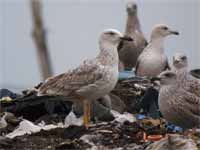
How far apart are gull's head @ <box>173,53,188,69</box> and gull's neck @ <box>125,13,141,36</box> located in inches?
114

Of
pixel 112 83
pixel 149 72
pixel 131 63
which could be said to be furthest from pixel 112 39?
pixel 131 63

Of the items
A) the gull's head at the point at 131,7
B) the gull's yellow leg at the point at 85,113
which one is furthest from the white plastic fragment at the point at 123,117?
the gull's head at the point at 131,7

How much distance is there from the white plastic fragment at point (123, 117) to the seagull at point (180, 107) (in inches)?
17.7

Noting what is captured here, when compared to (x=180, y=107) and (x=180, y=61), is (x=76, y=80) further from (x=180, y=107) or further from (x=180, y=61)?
(x=180, y=61)

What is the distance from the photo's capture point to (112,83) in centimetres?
747

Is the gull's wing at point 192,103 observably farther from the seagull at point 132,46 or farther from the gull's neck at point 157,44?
the seagull at point 132,46

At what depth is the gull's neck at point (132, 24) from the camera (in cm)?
1177

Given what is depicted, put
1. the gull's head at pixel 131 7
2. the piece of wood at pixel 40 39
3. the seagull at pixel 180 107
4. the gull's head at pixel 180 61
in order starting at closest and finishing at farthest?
1. the seagull at pixel 180 107
2. the gull's head at pixel 180 61
3. the gull's head at pixel 131 7
4. the piece of wood at pixel 40 39

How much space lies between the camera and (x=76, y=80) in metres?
7.57

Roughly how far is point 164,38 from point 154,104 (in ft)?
6.49

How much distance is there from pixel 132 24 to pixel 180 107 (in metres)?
4.79

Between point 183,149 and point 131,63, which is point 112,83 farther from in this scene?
point 131,63

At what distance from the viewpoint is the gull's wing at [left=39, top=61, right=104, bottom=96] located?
7516 mm

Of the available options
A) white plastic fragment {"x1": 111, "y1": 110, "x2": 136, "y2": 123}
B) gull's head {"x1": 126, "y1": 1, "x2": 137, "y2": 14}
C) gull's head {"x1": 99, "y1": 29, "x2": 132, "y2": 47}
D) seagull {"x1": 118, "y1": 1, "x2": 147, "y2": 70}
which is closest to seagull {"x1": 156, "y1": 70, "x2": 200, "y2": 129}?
white plastic fragment {"x1": 111, "y1": 110, "x2": 136, "y2": 123}
